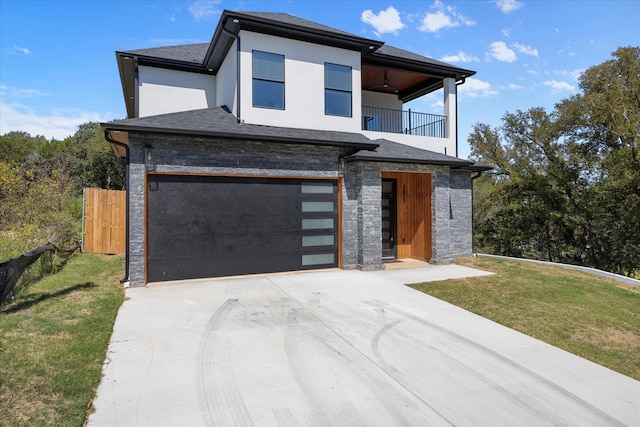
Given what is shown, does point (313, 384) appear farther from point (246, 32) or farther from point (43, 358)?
point (246, 32)

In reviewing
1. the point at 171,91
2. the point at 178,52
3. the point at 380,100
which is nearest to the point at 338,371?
the point at 171,91

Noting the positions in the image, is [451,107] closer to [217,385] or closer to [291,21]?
[291,21]

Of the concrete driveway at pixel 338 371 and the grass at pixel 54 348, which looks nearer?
the grass at pixel 54 348

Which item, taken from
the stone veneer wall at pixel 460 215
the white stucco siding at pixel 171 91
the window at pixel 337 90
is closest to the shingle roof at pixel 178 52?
the white stucco siding at pixel 171 91

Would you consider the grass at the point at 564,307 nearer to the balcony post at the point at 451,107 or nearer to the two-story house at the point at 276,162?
the two-story house at the point at 276,162

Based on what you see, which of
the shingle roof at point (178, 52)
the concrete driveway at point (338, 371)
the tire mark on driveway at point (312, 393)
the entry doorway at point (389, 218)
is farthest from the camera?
the entry doorway at point (389, 218)

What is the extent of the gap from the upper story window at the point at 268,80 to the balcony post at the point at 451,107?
6.35 meters

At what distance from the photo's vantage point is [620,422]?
3303mm

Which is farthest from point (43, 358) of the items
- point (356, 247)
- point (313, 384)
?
point (356, 247)

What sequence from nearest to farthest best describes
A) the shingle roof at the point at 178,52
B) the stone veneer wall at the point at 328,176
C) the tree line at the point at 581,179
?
the stone veneer wall at the point at 328,176, the shingle roof at the point at 178,52, the tree line at the point at 581,179

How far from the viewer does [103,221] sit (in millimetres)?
12609

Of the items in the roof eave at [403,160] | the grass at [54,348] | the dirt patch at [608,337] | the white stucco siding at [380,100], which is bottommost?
the dirt patch at [608,337]

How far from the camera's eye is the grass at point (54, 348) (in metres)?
3.12

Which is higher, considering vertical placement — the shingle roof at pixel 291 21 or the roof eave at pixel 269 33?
the shingle roof at pixel 291 21
